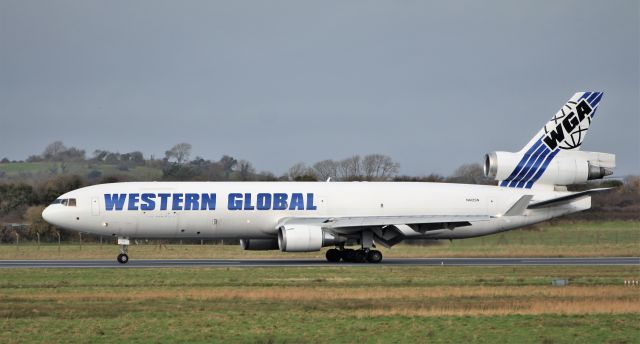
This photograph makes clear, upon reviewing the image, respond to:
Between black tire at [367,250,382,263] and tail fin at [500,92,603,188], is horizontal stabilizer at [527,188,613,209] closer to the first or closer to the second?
tail fin at [500,92,603,188]

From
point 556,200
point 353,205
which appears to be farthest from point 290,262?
point 556,200

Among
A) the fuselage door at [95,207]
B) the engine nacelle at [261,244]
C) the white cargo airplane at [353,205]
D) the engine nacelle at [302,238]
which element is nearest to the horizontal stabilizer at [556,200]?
the white cargo airplane at [353,205]

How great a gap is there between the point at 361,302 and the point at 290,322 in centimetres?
466

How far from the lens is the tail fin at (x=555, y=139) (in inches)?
1967

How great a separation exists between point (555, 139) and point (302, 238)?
14277 millimetres

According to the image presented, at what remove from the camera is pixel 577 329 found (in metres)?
22.0

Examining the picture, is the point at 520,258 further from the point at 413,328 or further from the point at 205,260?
the point at 413,328

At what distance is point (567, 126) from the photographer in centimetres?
5016

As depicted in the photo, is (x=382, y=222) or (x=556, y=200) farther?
(x=556, y=200)

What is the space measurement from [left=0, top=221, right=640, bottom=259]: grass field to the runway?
3090mm

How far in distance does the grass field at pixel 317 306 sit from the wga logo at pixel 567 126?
12.3m

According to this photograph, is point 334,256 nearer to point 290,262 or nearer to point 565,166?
point 290,262

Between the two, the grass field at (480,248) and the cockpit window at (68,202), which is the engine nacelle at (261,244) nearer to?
the grass field at (480,248)

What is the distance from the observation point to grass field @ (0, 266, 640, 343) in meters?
21.1
